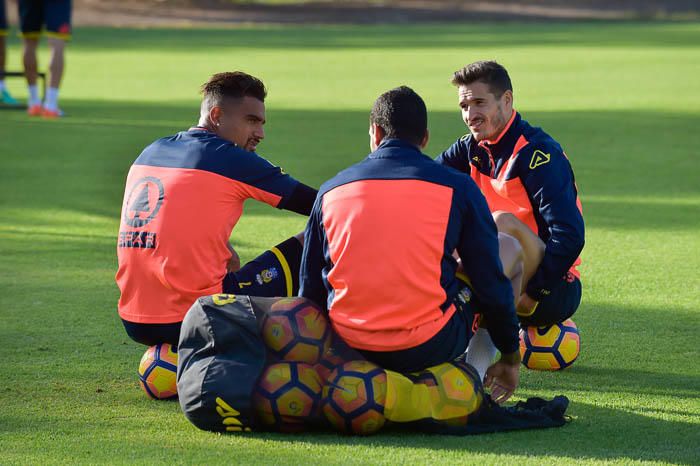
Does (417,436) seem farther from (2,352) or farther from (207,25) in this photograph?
(207,25)

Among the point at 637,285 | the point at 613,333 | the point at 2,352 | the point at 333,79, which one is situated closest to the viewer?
the point at 2,352

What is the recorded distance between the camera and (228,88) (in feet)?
18.2

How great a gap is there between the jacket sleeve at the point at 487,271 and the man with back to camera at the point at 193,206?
3.44 ft

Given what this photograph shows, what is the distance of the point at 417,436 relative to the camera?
467 cm

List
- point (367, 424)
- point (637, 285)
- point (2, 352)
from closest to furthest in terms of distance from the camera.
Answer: point (367, 424)
point (2, 352)
point (637, 285)

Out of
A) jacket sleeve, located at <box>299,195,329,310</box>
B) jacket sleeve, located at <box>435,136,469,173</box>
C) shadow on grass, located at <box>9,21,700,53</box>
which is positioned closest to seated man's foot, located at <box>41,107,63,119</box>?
jacket sleeve, located at <box>435,136,469,173</box>

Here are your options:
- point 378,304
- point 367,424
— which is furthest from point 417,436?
point 378,304

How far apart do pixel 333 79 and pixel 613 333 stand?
16.6m

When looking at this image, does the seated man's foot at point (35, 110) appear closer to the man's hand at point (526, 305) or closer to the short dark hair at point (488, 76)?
the short dark hair at point (488, 76)

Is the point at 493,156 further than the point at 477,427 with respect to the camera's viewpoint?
Yes

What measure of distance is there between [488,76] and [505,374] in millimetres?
1616

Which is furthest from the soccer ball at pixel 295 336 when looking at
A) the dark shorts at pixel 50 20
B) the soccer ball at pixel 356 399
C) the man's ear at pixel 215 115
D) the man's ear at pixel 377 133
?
the dark shorts at pixel 50 20

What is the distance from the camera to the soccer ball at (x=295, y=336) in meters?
4.76

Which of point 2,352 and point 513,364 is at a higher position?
point 513,364
